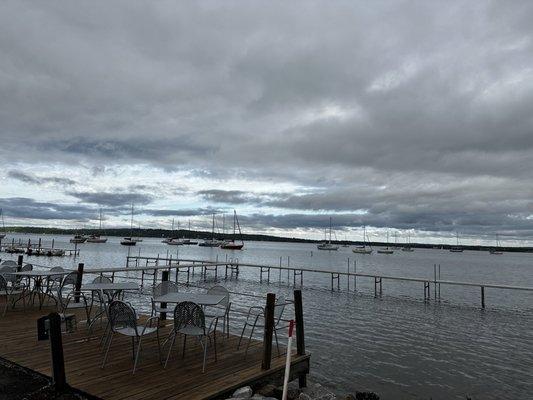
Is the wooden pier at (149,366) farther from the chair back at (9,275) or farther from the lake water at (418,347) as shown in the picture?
the chair back at (9,275)

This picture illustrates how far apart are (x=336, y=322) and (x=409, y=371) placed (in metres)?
6.79

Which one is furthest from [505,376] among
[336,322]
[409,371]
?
[336,322]

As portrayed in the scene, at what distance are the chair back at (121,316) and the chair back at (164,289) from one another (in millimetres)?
2028

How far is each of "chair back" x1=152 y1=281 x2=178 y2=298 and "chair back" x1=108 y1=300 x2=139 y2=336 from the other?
2.03 m

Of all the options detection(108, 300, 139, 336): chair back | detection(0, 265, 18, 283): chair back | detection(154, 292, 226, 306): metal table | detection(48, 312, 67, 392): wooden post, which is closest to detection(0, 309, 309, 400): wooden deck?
detection(48, 312, 67, 392): wooden post

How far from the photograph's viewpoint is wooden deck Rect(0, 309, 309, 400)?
5.14 meters

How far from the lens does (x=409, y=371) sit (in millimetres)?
10703

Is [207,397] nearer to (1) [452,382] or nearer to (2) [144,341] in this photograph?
(2) [144,341]

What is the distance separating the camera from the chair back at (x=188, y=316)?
239 inches

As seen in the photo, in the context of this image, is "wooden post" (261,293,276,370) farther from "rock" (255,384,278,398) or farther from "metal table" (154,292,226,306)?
"metal table" (154,292,226,306)

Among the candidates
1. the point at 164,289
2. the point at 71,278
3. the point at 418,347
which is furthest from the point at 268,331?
the point at 418,347

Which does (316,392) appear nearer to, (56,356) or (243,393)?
(243,393)

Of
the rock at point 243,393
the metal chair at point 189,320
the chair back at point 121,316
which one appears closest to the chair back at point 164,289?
the chair back at point 121,316

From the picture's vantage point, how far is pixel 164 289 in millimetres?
8445
